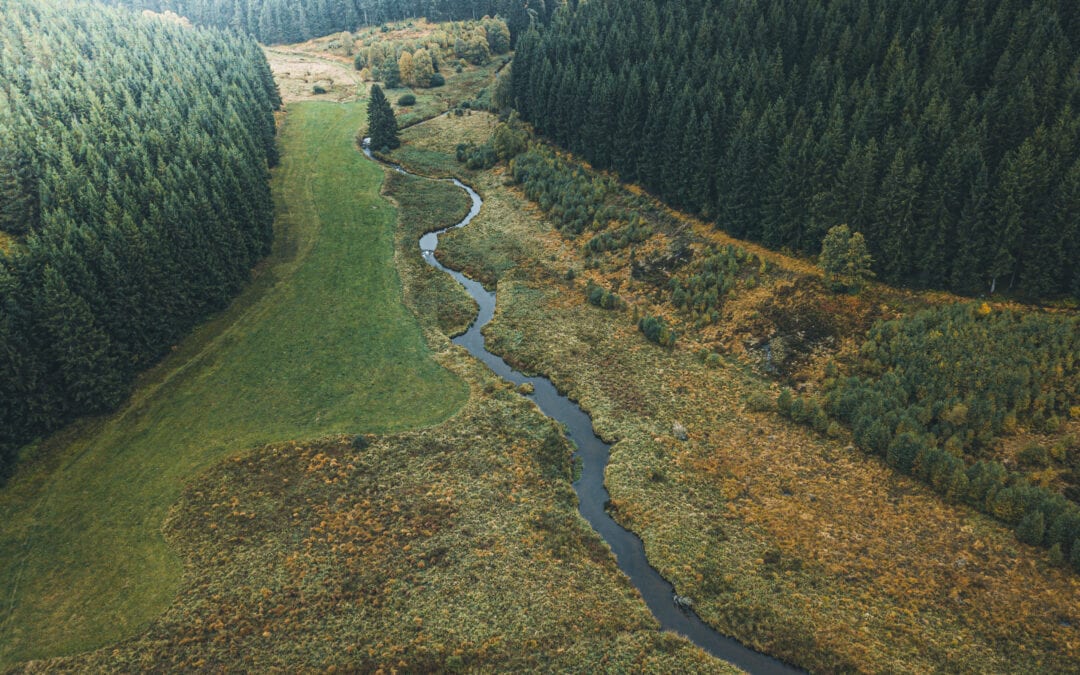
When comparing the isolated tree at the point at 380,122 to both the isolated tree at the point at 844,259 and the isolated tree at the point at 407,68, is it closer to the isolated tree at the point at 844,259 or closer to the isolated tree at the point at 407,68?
the isolated tree at the point at 407,68

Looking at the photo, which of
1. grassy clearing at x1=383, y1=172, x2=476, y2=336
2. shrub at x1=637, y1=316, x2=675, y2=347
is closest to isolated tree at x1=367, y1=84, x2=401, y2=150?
grassy clearing at x1=383, y1=172, x2=476, y2=336

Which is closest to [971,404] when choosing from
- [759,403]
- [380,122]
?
[759,403]

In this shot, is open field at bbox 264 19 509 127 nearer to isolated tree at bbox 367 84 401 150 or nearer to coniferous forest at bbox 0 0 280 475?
isolated tree at bbox 367 84 401 150

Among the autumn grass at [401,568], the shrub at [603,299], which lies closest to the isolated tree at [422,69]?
the shrub at [603,299]

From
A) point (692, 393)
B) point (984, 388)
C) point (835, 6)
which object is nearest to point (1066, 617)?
point (984, 388)

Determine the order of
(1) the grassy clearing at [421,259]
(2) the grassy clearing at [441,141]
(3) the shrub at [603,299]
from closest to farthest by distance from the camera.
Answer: (3) the shrub at [603,299] < (1) the grassy clearing at [421,259] < (2) the grassy clearing at [441,141]

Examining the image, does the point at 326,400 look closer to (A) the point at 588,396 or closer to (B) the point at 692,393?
(A) the point at 588,396
